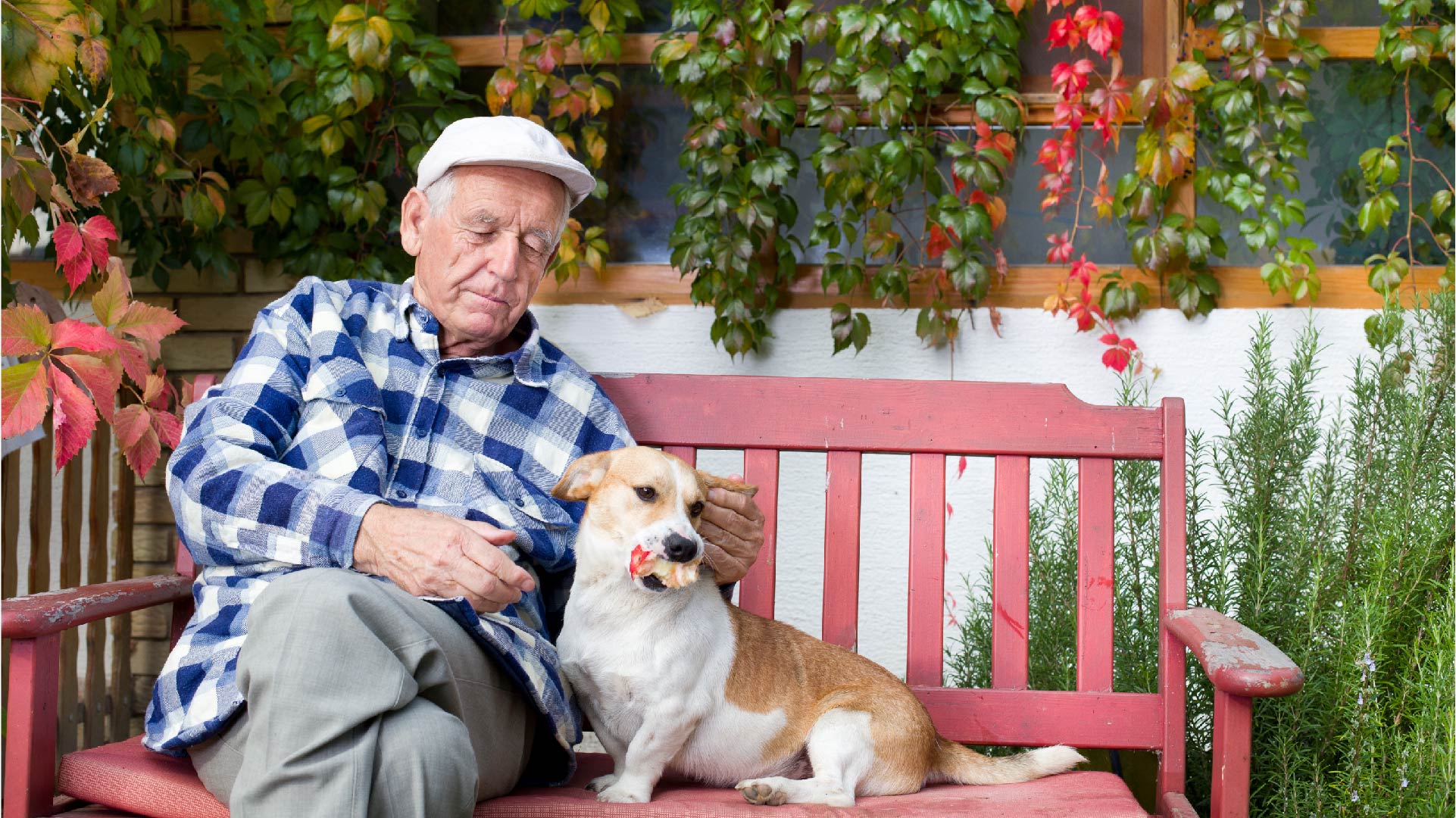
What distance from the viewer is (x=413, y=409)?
220cm

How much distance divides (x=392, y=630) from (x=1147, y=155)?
2.78 metres

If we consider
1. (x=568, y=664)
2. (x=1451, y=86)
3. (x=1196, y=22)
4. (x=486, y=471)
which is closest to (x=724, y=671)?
(x=568, y=664)

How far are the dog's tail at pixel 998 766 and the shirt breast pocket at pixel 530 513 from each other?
2.68ft

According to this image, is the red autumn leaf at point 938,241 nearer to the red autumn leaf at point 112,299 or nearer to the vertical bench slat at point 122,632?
the red autumn leaf at point 112,299

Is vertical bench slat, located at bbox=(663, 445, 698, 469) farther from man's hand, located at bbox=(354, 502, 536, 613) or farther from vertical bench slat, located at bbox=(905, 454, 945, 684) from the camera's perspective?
man's hand, located at bbox=(354, 502, 536, 613)

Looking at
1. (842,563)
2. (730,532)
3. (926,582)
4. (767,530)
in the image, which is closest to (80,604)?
(730,532)

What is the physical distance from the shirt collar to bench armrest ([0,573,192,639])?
662 mm

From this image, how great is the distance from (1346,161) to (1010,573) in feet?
7.06

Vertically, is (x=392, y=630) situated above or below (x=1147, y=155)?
below

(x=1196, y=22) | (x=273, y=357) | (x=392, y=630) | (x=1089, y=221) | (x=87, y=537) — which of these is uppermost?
(x=1196, y=22)

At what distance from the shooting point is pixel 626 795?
6.41 feet

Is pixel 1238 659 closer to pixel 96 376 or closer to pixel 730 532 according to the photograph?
pixel 730 532

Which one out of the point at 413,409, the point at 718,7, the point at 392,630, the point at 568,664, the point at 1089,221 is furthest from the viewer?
the point at 1089,221

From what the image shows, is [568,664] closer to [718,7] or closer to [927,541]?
[927,541]
